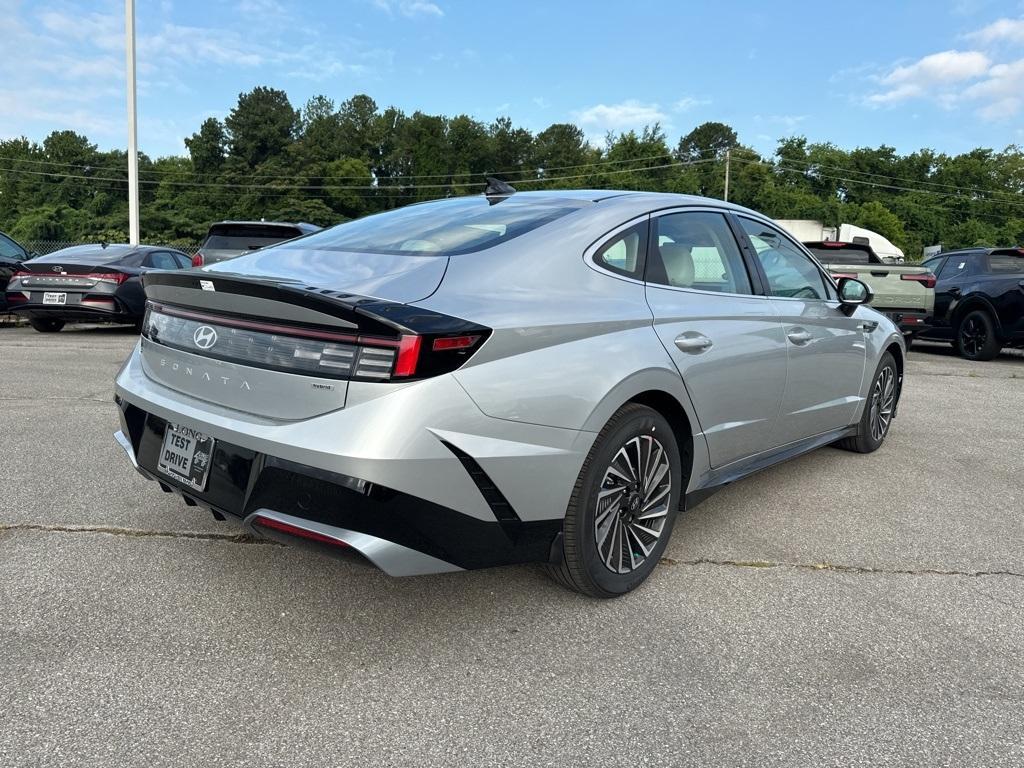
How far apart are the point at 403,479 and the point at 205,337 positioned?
0.93 metres

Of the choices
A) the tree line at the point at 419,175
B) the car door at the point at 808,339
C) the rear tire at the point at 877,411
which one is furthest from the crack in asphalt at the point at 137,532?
the tree line at the point at 419,175

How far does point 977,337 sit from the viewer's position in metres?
10.9

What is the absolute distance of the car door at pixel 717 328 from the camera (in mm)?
3024

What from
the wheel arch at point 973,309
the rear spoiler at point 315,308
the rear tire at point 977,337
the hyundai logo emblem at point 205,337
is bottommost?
the rear tire at point 977,337

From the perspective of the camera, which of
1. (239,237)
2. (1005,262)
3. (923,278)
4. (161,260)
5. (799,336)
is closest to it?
(799,336)

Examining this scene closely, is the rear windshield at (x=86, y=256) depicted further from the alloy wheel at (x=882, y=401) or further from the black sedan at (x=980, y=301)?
the black sedan at (x=980, y=301)

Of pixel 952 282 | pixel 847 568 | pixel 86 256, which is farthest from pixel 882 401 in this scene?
pixel 86 256

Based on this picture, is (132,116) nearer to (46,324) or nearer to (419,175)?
(46,324)

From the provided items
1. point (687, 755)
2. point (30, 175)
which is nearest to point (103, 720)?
point (687, 755)

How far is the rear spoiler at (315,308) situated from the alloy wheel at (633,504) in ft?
2.76

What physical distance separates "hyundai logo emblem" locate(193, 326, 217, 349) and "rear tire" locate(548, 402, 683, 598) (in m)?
1.30

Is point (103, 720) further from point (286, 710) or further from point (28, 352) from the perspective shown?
point (28, 352)

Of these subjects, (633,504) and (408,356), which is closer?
(408,356)

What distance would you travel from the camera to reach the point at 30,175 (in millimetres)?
77812
